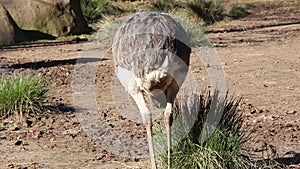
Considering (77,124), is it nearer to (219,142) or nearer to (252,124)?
(252,124)

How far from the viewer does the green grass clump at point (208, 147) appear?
5469mm

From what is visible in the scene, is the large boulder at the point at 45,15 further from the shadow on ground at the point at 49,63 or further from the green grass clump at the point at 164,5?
the shadow on ground at the point at 49,63

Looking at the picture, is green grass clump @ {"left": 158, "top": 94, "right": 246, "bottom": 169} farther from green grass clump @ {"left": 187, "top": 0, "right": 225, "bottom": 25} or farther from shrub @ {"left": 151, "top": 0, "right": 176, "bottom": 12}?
shrub @ {"left": 151, "top": 0, "right": 176, "bottom": 12}

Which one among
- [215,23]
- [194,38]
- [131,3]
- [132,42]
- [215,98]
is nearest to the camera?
[132,42]

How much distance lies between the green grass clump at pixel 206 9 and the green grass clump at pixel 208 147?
12.7 m

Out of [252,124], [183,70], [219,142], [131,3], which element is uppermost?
[183,70]

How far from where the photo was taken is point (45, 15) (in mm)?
15719

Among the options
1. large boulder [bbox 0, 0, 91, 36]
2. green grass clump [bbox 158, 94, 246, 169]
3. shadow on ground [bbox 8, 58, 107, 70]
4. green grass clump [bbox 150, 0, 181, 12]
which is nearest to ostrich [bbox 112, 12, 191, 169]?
green grass clump [bbox 158, 94, 246, 169]

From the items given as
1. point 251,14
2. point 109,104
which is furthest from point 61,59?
point 251,14

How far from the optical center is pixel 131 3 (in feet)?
78.4

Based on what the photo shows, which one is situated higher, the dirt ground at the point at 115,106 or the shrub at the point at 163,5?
the dirt ground at the point at 115,106

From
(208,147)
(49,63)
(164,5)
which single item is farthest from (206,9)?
(208,147)

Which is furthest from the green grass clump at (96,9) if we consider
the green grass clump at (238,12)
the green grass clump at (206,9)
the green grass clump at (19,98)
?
the green grass clump at (19,98)

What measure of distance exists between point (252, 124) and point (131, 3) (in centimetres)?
1675
